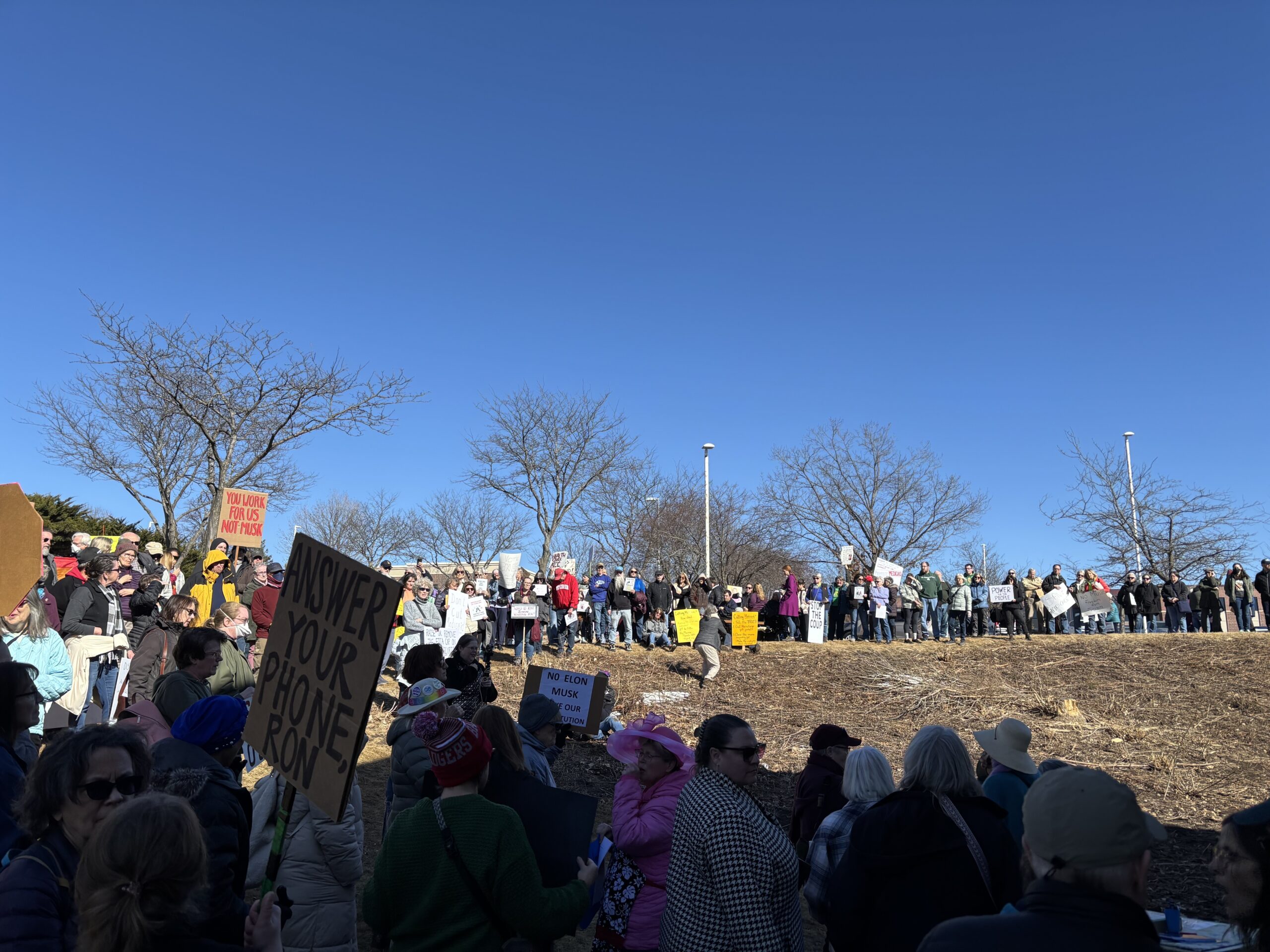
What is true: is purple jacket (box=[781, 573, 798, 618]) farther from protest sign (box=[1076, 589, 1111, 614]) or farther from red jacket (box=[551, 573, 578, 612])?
protest sign (box=[1076, 589, 1111, 614])

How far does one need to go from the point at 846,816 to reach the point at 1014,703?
18.0 meters

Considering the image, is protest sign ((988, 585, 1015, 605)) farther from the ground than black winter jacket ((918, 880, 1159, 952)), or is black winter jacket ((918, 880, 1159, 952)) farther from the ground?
protest sign ((988, 585, 1015, 605))

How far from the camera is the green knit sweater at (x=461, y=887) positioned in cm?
325

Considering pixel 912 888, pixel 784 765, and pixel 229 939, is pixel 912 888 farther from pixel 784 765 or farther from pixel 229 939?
pixel 784 765

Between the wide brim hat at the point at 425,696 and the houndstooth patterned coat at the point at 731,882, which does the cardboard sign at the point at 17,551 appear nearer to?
the wide brim hat at the point at 425,696

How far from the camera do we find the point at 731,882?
3801 mm

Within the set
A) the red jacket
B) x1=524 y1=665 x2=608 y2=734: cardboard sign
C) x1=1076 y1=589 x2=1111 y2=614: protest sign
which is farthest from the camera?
x1=1076 y1=589 x2=1111 y2=614: protest sign

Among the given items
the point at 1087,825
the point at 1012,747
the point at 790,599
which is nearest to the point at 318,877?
the point at 1087,825

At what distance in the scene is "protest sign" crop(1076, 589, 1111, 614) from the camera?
26766 mm

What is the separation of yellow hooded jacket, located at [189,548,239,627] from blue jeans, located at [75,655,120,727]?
6.33 ft

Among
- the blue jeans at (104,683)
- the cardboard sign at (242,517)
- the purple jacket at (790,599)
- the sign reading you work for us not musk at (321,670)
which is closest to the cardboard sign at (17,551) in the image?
the sign reading you work for us not musk at (321,670)

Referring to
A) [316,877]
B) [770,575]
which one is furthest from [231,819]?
[770,575]

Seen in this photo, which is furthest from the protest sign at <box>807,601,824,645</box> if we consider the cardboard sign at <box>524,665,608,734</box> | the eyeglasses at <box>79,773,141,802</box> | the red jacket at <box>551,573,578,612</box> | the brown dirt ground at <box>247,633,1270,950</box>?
the eyeglasses at <box>79,773,141,802</box>

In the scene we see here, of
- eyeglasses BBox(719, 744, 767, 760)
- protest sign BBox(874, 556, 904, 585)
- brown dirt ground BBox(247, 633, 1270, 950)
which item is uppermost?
protest sign BBox(874, 556, 904, 585)
